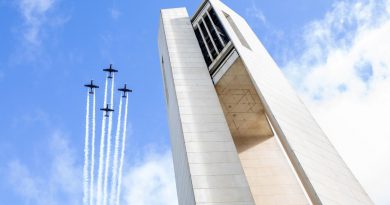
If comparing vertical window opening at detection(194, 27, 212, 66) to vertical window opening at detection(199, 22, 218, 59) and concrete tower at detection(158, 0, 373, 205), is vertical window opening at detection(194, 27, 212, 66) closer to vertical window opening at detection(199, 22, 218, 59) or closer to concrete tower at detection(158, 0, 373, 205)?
concrete tower at detection(158, 0, 373, 205)

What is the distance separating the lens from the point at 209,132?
91.2 ft

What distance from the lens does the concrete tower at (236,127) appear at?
78.0 ft

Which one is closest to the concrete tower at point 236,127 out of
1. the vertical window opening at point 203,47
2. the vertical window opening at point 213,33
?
the vertical window opening at point 203,47

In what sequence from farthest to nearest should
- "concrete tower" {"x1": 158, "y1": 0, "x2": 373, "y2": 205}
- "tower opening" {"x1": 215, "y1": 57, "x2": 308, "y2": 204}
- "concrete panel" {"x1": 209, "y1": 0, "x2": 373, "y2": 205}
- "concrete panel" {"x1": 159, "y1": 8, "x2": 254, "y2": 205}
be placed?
1. "tower opening" {"x1": 215, "y1": 57, "x2": 308, "y2": 204}
2. "concrete tower" {"x1": 158, "y1": 0, "x2": 373, "y2": 205}
3. "concrete panel" {"x1": 159, "y1": 8, "x2": 254, "y2": 205}
4. "concrete panel" {"x1": 209, "y1": 0, "x2": 373, "y2": 205}

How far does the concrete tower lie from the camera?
936 inches

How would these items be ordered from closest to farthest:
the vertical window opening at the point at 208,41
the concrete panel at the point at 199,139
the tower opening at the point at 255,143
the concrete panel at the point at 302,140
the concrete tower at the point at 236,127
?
the concrete panel at the point at 302,140 < the concrete panel at the point at 199,139 < the concrete tower at the point at 236,127 < the tower opening at the point at 255,143 < the vertical window opening at the point at 208,41

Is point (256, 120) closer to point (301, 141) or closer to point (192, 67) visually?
point (192, 67)

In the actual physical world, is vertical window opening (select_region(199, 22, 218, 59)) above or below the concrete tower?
above

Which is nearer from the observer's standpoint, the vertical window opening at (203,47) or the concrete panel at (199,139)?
the concrete panel at (199,139)

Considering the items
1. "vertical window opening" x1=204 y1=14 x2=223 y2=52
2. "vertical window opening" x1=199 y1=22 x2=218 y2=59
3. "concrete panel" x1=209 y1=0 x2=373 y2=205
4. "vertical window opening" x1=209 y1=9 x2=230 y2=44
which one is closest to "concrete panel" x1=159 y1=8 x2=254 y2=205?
"vertical window opening" x1=199 y1=22 x2=218 y2=59

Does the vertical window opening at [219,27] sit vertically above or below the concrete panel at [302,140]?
above

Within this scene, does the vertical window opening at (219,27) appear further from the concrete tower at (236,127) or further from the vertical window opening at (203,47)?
the vertical window opening at (203,47)

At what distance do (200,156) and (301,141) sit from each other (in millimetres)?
6379

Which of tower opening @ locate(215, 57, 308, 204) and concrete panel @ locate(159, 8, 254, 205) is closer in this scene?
concrete panel @ locate(159, 8, 254, 205)
